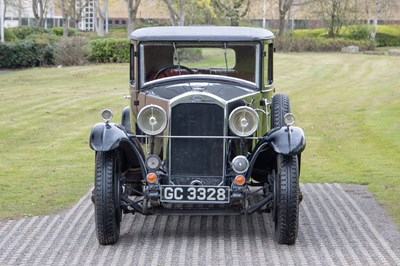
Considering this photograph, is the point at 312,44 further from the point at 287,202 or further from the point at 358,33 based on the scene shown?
the point at 287,202

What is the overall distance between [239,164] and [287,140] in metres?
0.54

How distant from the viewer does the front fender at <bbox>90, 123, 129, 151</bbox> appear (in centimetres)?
769

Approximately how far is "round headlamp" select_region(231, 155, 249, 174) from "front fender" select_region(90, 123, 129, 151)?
3.52 ft

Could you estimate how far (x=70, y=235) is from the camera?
8117 mm

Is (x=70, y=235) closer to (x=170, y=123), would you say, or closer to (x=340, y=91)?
(x=170, y=123)

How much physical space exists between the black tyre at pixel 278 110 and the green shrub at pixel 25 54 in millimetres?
27886

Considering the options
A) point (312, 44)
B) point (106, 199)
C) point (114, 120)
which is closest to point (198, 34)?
point (106, 199)

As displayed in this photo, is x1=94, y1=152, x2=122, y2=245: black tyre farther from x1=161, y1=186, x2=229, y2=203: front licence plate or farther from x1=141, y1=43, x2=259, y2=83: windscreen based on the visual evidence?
x1=141, y1=43, x2=259, y2=83: windscreen

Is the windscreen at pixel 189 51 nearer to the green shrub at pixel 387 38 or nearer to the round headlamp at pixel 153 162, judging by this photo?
the round headlamp at pixel 153 162

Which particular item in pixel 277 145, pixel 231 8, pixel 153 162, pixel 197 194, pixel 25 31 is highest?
pixel 231 8

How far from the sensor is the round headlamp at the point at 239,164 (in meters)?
7.65

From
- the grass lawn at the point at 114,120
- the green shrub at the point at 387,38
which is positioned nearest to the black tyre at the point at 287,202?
the grass lawn at the point at 114,120

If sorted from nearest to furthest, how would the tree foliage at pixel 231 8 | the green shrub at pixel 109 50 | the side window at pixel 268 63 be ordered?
1. the side window at pixel 268 63
2. the green shrub at pixel 109 50
3. the tree foliage at pixel 231 8

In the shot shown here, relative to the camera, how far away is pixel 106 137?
777cm
